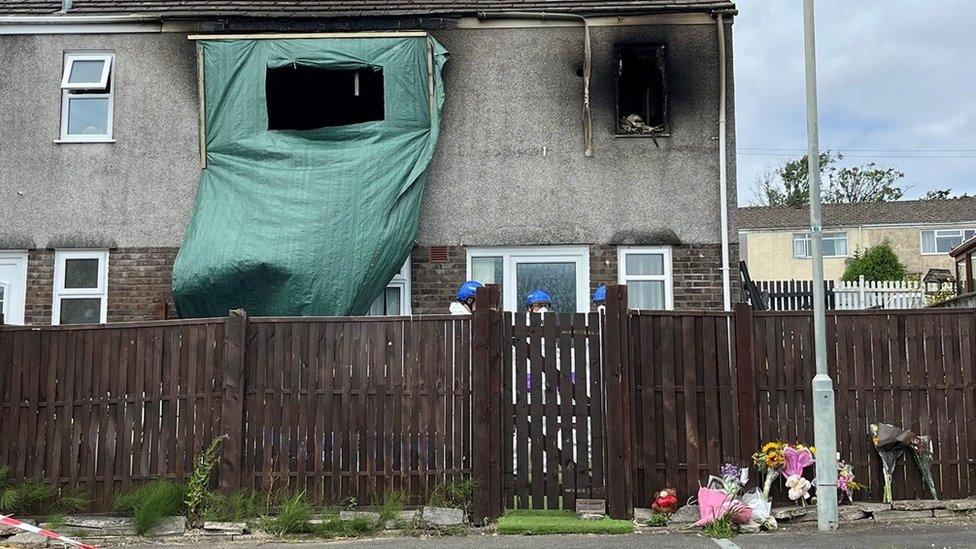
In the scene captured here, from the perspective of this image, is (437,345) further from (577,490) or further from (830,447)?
(830,447)

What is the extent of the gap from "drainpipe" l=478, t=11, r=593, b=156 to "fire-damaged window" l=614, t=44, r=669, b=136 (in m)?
0.36

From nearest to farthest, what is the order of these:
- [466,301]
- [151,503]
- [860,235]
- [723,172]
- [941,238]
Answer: [151,503] < [466,301] < [723,172] < [941,238] < [860,235]

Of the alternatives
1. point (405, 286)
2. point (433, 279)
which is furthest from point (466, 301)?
point (405, 286)

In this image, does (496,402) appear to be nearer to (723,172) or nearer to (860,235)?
(723,172)

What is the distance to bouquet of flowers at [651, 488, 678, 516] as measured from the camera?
7.25m

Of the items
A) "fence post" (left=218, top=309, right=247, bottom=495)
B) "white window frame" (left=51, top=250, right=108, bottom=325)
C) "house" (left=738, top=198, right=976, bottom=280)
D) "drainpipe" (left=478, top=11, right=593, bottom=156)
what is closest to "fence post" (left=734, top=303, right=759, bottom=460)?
"drainpipe" (left=478, top=11, right=593, bottom=156)

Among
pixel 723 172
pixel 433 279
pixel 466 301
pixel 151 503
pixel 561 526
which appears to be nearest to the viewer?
pixel 561 526

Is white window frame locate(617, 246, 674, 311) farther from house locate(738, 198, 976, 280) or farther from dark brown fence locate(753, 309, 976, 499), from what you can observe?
house locate(738, 198, 976, 280)

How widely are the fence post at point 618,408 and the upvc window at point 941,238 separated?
38512mm

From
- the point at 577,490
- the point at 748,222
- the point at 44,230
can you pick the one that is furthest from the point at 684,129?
the point at 748,222

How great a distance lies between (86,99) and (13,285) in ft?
7.87

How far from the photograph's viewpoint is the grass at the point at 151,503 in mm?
7117

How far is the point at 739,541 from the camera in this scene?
668 cm

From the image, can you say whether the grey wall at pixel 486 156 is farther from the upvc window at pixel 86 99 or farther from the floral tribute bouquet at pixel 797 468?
the floral tribute bouquet at pixel 797 468
